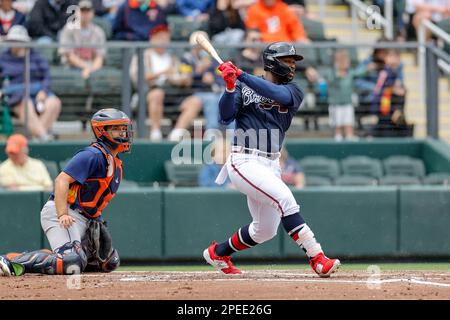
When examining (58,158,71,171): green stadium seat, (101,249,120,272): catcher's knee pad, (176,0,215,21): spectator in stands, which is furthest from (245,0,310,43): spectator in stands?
(101,249,120,272): catcher's knee pad

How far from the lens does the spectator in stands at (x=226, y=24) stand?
46.6 ft

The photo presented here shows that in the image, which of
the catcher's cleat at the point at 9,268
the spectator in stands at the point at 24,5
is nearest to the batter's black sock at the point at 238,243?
the catcher's cleat at the point at 9,268

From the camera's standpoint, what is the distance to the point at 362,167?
13.1 m

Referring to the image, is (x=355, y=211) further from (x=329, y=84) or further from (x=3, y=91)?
(x=3, y=91)

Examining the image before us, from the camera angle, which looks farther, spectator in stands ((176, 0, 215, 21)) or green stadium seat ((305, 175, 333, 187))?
spectator in stands ((176, 0, 215, 21))

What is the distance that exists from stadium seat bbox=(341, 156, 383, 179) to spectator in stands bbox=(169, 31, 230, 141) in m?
1.61

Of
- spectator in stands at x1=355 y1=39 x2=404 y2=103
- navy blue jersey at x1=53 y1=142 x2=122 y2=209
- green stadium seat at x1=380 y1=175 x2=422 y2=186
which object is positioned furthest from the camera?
spectator in stands at x1=355 y1=39 x2=404 y2=103

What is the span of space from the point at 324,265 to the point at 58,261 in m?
1.99

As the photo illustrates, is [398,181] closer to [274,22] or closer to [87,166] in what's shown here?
[274,22]

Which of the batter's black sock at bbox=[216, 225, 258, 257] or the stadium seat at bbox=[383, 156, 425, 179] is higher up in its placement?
the stadium seat at bbox=[383, 156, 425, 179]

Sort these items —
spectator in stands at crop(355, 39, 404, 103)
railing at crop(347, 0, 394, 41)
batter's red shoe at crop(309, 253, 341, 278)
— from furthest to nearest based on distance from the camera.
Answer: railing at crop(347, 0, 394, 41)
spectator in stands at crop(355, 39, 404, 103)
batter's red shoe at crop(309, 253, 341, 278)

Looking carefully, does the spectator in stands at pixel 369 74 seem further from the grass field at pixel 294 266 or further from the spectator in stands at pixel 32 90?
the spectator in stands at pixel 32 90

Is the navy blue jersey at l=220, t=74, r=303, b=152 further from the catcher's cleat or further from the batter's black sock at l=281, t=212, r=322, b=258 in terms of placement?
the catcher's cleat

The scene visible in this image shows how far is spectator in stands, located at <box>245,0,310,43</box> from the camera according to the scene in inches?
560
